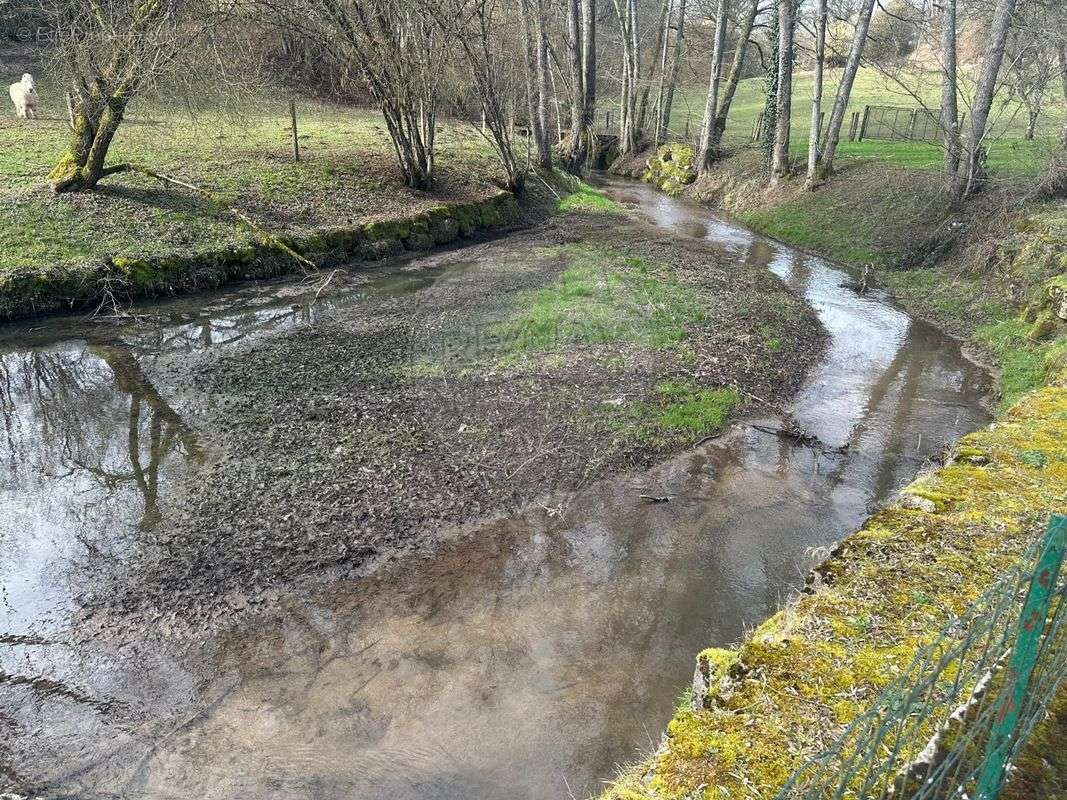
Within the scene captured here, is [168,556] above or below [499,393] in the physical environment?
below

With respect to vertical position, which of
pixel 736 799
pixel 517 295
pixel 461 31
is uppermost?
pixel 461 31

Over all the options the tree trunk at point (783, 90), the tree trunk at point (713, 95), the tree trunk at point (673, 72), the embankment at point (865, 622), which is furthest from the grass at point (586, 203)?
the embankment at point (865, 622)

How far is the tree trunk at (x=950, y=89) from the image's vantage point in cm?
1616

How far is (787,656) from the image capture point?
396cm

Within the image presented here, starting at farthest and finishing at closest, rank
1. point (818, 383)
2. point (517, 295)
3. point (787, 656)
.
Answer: point (517, 295) < point (818, 383) < point (787, 656)

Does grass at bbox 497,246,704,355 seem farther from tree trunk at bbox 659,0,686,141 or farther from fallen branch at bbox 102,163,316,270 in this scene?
tree trunk at bbox 659,0,686,141

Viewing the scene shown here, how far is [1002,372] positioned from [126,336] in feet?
45.1

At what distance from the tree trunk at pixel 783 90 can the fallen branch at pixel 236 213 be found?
578 inches

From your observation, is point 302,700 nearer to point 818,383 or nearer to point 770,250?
point 818,383

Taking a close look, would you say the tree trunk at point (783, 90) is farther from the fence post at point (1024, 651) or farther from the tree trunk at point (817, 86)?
the fence post at point (1024, 651)

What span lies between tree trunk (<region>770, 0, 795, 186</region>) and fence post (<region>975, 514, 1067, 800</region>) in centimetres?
2139

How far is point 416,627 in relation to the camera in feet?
19.3

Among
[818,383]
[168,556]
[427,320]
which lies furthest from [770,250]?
[168,556]

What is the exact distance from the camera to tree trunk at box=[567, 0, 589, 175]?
980 inches
